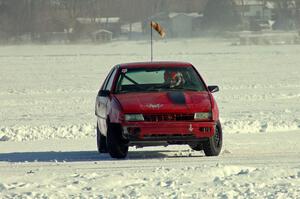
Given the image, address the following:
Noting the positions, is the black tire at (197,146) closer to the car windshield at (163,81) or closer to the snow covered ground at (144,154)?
the snow covered ground at (144,154)

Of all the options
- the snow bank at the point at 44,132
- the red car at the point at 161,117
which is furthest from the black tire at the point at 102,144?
the snow bank at the point at 44,132

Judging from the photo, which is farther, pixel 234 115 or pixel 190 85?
pixel 234 115

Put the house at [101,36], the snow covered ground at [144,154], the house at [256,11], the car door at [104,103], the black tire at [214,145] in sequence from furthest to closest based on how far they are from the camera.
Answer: the house at [256,11] < the house at [101,36] < the car door at [104,103] < the black tire at [214,145] < the snow covered ground at [144,154]

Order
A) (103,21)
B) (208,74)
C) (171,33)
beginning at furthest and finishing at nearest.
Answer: (103,21)
(171,33)
(208,74)

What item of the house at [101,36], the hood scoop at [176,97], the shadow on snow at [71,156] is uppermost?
the hood scoop at [176,97]

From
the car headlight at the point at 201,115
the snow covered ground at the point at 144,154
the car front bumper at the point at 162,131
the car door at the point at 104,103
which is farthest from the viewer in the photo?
the car door at the point at 104,103

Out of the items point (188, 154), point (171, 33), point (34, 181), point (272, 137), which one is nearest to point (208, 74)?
point (272, 137)

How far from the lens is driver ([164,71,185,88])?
1370 centimetres

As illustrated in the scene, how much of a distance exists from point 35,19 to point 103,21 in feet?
47.2

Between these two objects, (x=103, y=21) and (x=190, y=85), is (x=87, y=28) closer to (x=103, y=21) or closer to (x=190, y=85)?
(x=103, y=21)

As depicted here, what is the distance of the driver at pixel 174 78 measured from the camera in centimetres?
1370

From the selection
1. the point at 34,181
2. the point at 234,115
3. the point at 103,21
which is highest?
the point at 34,181

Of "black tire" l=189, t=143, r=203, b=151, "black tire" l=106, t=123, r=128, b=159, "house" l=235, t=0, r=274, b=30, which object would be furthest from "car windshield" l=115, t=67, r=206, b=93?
"house" l=235, t=0, r=274, b=30

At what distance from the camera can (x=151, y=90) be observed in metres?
13.5
